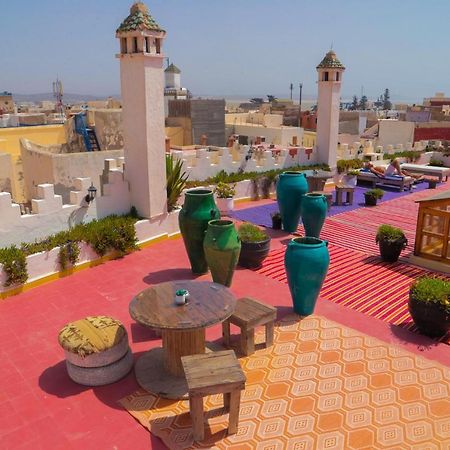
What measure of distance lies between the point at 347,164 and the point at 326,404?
1581 centimetres

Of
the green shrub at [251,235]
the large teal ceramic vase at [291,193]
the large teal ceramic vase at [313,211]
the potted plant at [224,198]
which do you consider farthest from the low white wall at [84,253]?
the large teal ceramic vase at [313,211]

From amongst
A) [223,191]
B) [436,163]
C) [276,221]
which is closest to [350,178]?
[436,163]

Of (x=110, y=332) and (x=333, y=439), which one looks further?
(x=110, y=332)

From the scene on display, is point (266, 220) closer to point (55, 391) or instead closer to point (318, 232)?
point (318, 232)

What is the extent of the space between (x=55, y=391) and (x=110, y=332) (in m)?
1.01

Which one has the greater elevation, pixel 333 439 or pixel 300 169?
pixel 300 169

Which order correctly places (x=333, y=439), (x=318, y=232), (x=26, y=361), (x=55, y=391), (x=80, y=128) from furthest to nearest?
(x=80, y=128) → (x=318, y=232) → (x=26, y=361) → (x=55, y=391) → (x=333, y=439)

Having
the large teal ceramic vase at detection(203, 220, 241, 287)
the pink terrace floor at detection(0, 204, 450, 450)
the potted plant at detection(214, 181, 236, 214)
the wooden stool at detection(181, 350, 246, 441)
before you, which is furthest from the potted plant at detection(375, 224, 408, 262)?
the wooden stool at detection(181, 350, 246, 441)

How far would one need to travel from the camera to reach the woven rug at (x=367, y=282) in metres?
8.28

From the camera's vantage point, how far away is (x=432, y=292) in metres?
7.14

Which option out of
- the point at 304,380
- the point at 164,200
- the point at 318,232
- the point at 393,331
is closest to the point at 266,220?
the point at 318,232

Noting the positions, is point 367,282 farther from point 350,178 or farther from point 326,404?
point 350,178

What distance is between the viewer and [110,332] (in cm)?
622

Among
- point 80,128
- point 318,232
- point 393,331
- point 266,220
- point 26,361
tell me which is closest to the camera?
point 26,361
